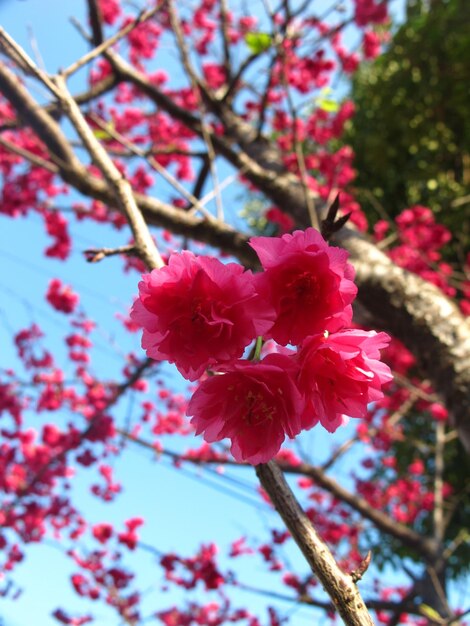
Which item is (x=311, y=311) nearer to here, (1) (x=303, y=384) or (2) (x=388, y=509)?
(1) (x=303, y=384)

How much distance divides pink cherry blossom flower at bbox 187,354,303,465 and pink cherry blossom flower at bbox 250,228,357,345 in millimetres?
69

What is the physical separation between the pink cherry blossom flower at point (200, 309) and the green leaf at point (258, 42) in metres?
3.60

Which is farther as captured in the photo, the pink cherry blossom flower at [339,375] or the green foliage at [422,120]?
the green foliage at [422,120]

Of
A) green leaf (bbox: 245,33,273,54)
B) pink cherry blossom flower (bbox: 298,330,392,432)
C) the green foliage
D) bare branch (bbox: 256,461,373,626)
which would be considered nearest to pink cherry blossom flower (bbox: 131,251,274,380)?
pink cherry blossom flower (bbox: 298,330,392,432)

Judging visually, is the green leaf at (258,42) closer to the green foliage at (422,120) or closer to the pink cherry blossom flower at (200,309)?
the pink cherry blossom flower at (200,309)

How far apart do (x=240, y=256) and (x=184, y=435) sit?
450 centimetres

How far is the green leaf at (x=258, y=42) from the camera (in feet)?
13.0

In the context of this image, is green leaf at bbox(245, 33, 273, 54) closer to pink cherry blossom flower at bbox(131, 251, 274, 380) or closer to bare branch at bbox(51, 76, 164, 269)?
bare branch at bbox(51, 76, 164, 269)

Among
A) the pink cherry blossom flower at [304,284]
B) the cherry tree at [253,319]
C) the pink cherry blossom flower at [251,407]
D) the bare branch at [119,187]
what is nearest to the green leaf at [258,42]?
the cherry tree at [253,319]

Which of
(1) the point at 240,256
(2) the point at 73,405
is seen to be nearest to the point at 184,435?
(2) the point at 73,405

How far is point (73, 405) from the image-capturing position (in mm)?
5914

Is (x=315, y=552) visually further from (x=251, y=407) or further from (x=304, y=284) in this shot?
(x=304, y=284)

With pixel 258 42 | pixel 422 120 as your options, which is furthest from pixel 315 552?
pixel 422 120

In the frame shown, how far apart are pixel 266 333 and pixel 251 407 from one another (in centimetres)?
14
